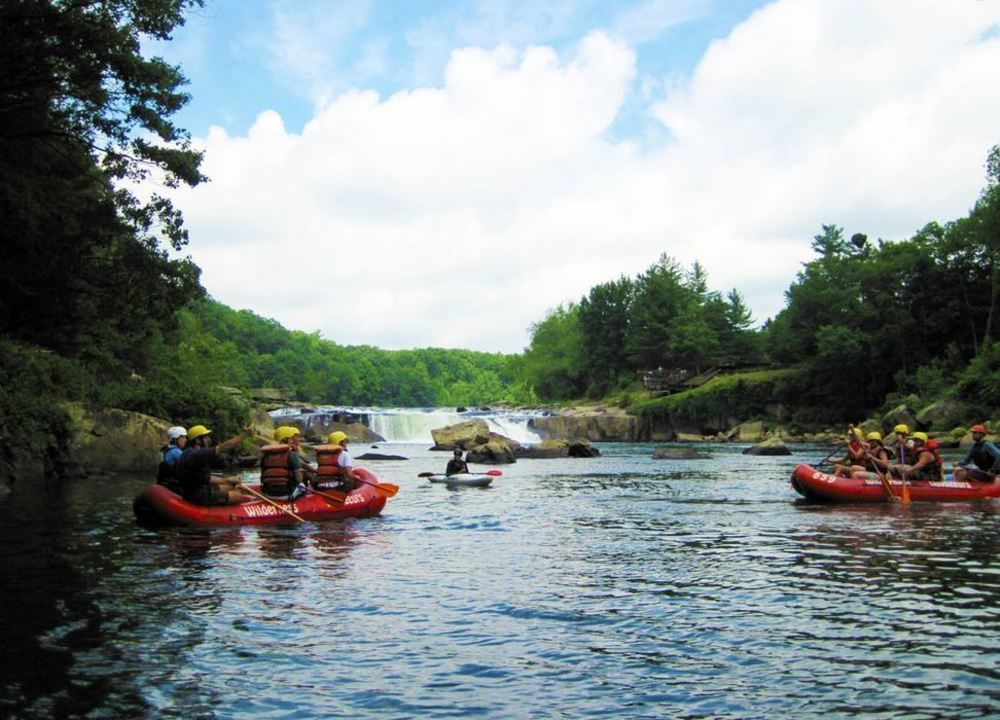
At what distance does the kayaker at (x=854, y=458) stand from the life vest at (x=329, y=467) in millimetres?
11302

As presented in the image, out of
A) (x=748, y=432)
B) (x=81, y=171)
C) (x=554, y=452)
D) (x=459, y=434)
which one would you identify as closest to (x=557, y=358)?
(x=748, y=432)

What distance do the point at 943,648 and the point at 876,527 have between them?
8.66 metres

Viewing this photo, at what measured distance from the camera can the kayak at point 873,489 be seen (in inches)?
796

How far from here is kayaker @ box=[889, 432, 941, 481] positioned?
20.6 metres

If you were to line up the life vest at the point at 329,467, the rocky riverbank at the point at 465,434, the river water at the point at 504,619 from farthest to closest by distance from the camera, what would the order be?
1. the rocky riverbank at the point at 465,434
2. the life vest at the point at 329,467
3. the river water at the point at 504,619

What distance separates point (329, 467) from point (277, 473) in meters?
1.13

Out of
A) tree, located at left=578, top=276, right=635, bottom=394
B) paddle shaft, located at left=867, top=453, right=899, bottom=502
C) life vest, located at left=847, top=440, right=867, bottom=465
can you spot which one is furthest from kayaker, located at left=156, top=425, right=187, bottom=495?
tree, located at left=578, top=276, right=635, bottom=394

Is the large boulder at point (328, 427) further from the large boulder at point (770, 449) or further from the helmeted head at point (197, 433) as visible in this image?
the helmeted head at point (197, 433)

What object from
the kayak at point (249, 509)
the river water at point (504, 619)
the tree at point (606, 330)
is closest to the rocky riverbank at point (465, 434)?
the kayak at point (249, 509)

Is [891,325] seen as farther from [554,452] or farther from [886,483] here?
[886,483]

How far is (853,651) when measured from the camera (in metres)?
7.67

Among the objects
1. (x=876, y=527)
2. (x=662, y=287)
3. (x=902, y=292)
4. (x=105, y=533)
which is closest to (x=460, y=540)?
(x=105, y=533)

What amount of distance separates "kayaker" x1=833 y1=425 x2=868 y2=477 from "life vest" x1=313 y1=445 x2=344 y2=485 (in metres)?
11.3

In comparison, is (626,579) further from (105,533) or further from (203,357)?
(203,357)
